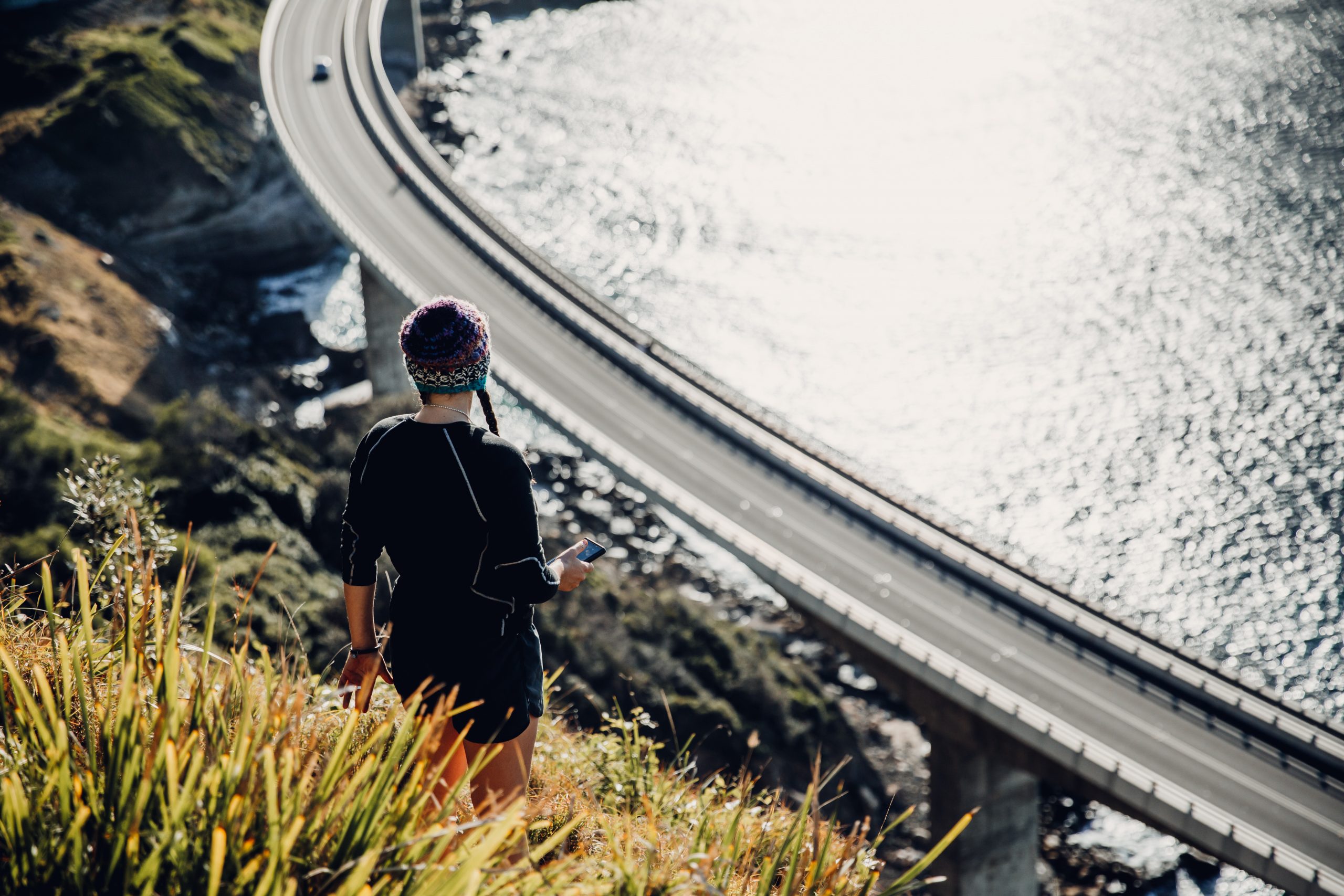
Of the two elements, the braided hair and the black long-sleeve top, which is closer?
the black long-sleeve top

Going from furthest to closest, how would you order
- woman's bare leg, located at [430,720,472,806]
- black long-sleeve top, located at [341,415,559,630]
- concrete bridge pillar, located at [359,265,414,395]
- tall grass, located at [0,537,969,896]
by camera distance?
1. concrete bridge pillar, located at [359,265,414,395]
2. woman's bare leg, located at [430,720,472,806]
3. black long-sleeve top, located at [341,415,559,630]
4. tall grass, located at [0,537,969,896]

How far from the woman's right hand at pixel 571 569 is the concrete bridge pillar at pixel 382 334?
3356cm

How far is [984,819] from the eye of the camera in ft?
70.3

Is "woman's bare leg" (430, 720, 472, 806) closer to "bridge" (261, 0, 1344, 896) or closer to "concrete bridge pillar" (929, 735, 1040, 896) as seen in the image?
"bridge" (261, 0, 1344, 896)

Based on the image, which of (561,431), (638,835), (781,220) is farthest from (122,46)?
(638,835)

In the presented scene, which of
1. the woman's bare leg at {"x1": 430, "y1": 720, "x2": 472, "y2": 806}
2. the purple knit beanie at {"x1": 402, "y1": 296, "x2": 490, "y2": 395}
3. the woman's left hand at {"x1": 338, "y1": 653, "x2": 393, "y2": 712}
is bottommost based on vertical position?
the woman's bare leg at {"x1": 430, "y1": 720, "x2": 472, "y2": 806}

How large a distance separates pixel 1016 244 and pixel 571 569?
51512mm

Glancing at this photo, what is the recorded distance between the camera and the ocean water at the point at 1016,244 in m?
35.5

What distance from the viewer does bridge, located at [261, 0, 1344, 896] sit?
17406 mm

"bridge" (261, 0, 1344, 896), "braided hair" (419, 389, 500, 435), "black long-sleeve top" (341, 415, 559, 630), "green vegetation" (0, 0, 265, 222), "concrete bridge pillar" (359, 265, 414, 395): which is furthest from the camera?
"green vegetation" (0, 0, 265, 222)

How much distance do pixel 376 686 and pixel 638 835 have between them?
206cm

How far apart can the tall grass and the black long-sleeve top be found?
1.57ft

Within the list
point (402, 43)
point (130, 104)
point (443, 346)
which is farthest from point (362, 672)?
point (402, 43)

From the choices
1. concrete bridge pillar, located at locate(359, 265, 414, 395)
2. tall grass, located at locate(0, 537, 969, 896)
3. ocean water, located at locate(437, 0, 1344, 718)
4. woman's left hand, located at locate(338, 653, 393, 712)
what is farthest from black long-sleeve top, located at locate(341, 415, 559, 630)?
concrete bridge pillar, located at locate(359, 265, 414, 395)
